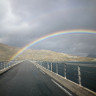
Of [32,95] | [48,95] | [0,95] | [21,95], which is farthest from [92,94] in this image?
[0,95]

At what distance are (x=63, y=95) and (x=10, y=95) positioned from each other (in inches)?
110

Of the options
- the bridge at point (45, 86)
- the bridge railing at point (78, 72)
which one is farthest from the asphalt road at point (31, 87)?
the bridge railing at point (78, 72)

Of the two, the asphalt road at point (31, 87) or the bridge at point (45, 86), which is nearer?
the bridge at point (45, 86)

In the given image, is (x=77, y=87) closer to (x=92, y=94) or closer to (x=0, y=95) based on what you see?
(x=92, y=94)

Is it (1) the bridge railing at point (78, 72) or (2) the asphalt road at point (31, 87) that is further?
(2) the asphalt road at point (31, 87)

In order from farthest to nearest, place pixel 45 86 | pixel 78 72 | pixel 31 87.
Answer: pixel 45 86 < pixel 31 87 < pixel 78 72

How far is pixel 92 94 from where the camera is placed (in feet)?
17.0

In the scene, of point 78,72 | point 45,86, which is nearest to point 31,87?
point 45,86

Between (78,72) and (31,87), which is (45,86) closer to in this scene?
(31,87)

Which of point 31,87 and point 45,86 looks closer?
point 31,87

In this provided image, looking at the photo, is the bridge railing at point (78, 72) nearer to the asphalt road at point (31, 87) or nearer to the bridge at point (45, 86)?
the bridge at point (45, 86)

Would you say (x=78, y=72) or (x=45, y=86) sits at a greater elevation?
(x=78, y=72)

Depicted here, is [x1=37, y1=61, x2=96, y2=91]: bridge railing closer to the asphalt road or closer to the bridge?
the bridge

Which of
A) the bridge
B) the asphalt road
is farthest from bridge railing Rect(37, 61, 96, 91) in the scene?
the asphalt road
